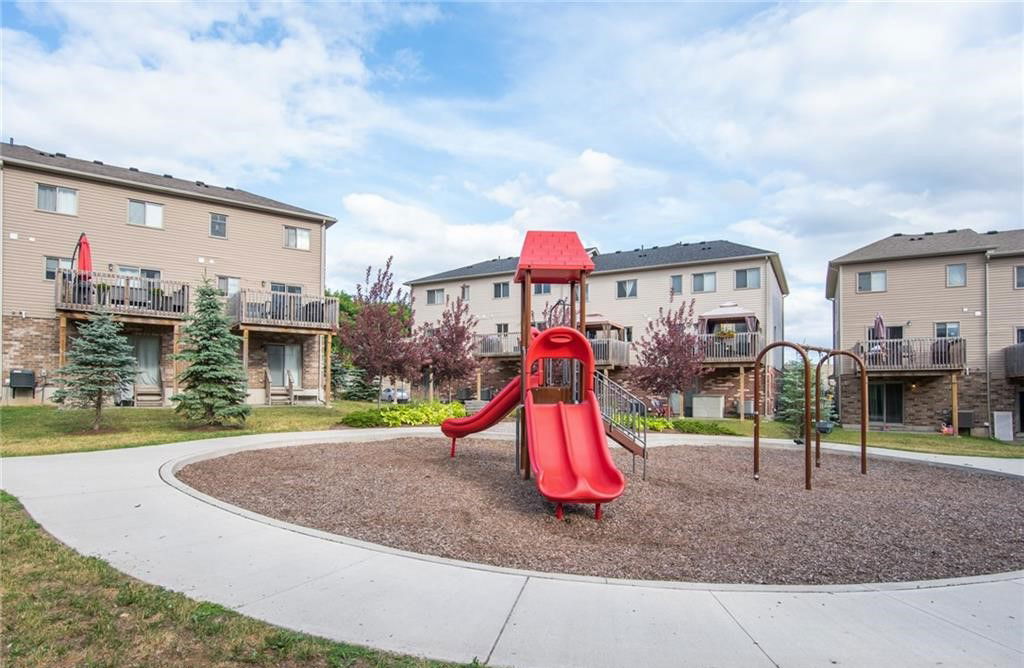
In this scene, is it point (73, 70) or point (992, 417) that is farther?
point (992, 417)

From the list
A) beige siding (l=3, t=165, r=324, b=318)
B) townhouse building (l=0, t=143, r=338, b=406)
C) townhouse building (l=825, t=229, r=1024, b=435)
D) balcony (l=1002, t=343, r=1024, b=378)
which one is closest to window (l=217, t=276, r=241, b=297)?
townhouse building (l=0, t=143, r=338, b=406)

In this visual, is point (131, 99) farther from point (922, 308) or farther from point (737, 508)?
point (922, 308)

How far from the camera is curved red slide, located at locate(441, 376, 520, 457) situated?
10.1m

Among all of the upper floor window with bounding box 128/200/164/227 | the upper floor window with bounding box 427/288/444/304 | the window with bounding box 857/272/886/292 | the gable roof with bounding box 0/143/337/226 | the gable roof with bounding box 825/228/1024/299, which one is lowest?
the window with bounding box 857/272/886/292

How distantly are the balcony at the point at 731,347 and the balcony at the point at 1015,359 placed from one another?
30.8 ft

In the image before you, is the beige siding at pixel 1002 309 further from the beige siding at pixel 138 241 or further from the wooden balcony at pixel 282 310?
the beige siding at pixel 138 241

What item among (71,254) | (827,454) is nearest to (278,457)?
(827,454)

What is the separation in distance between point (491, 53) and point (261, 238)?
687 inches

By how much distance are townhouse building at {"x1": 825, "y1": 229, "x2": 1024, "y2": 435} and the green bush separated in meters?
19.2

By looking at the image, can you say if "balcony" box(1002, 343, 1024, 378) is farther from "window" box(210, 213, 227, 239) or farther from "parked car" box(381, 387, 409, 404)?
"window" box(210, 213, 227, 239)

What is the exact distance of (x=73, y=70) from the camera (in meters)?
9.69

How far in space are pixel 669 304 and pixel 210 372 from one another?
22998 mm

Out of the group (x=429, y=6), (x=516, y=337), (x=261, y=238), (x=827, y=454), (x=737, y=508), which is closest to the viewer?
(x=737, y=508)

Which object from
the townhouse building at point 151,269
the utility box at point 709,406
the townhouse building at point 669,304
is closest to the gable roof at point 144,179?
the townhouse building at point 151,269
